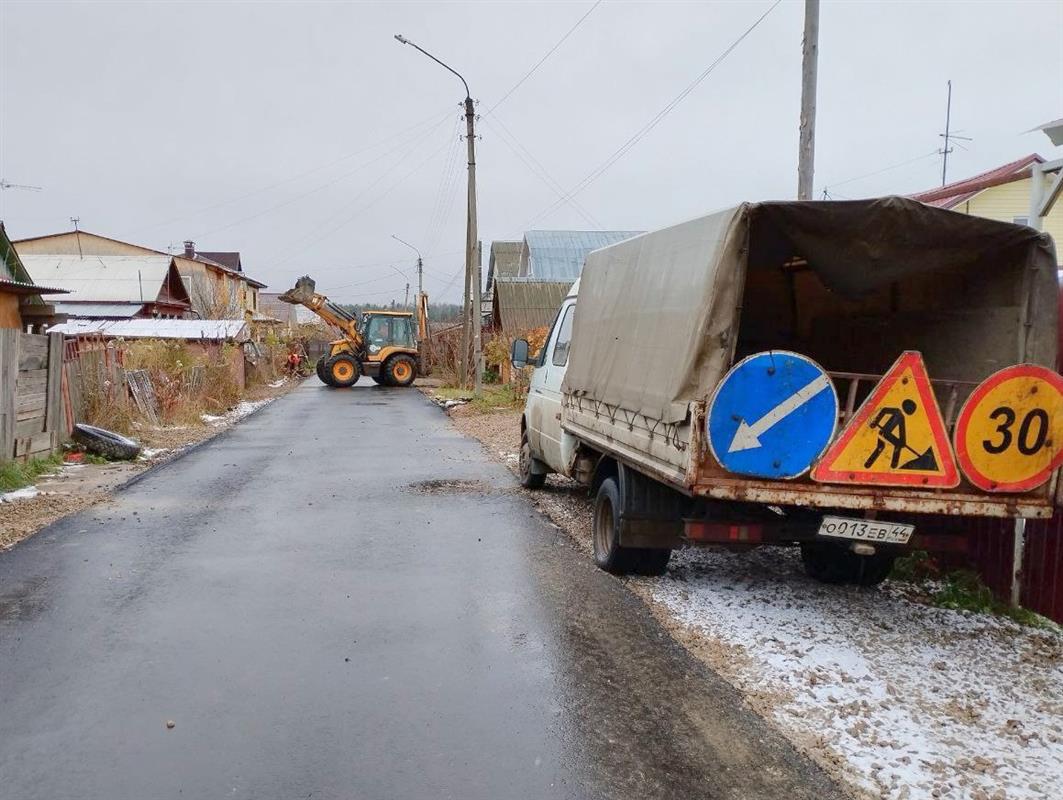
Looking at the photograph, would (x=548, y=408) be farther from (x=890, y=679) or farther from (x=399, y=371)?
(x=399, y=371)

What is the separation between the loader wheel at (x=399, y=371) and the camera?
35.0 m

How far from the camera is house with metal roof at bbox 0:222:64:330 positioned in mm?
19475

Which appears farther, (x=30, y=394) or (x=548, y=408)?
(x=30, y=394)

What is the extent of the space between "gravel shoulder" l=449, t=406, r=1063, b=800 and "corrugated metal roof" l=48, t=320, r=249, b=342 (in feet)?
Result: 84.8

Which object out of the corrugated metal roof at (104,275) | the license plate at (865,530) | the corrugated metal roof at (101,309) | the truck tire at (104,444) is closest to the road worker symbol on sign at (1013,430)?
the license plate at (865,530)

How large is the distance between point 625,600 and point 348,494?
5294 mm

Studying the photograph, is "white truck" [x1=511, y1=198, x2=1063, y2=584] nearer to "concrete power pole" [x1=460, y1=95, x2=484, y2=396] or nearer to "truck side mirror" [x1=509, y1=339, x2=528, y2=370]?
"truck side mirror" [x1=509, y1=339, x2=528, y2=370]

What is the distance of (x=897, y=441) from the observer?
5.29m

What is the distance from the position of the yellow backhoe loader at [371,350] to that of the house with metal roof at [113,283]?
9108mm

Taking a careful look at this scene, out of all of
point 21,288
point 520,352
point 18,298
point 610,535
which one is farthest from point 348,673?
point 18,298

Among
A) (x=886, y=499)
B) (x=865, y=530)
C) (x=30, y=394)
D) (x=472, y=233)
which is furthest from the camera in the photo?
(x=472, y=233)

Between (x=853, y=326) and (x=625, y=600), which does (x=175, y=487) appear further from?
(x=853, y=326)

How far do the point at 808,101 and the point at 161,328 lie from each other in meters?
25.2

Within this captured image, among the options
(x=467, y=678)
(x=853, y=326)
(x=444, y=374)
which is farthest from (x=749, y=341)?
(x=444, y=374)
